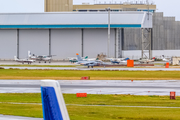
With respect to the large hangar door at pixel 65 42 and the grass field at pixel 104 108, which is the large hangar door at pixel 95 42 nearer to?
the large hangar door at pixel 65 42

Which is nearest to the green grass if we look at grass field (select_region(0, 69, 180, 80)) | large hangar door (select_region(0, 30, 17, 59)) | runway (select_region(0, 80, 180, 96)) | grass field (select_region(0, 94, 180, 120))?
grass field (select_region(0, 94, 180, 120))

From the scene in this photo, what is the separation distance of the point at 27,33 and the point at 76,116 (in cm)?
8325

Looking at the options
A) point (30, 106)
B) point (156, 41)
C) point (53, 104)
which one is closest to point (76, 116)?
point (30, 106)

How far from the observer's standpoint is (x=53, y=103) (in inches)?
200

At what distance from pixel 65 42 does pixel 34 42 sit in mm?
9858

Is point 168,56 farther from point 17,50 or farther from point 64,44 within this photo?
point 17,50

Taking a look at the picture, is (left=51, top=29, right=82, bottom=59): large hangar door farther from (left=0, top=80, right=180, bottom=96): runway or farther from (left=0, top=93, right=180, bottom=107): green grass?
(left=0, top=93, right=180, bottom=107): green grass

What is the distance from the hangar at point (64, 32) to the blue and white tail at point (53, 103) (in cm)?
8770

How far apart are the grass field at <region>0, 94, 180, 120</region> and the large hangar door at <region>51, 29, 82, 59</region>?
68.5 meters

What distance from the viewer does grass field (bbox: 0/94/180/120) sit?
18.0 meters

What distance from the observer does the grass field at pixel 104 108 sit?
18.0 meters

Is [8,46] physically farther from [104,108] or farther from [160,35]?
[104,108]

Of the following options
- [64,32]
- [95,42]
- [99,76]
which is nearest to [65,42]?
[64,32]

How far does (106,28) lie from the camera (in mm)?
95312
